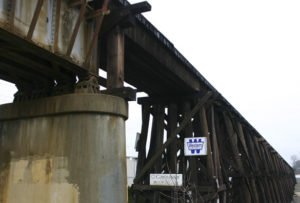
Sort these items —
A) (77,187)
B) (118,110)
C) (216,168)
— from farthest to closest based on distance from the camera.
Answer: (216,168), (118,110), (77,187)

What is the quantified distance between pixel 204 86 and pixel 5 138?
7.20 meters

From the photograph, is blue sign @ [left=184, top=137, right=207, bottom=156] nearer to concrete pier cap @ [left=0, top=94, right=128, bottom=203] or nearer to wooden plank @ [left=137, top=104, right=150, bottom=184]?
wooden plank @ [left=137, top=104, right=150, bottom=184]

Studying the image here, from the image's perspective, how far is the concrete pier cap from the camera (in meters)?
3.69

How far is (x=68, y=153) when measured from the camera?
376cm

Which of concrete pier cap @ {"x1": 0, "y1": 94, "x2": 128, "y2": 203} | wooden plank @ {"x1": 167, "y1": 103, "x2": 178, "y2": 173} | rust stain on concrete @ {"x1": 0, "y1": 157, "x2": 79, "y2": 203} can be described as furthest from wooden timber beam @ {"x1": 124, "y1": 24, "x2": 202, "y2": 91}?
rust stain on concrete @ {"x1": 0, "y1": 157, "x2": 79, "y2": 203}

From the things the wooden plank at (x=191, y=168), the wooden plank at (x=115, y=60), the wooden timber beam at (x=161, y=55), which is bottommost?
the wooden plank at (x=191, y=168)

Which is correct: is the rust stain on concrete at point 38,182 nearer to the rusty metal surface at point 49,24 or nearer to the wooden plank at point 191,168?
the rusty metal surface at point 49,24

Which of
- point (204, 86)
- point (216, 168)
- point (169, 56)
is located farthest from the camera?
point (204, 86)

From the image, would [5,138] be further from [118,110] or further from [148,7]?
[148,7]

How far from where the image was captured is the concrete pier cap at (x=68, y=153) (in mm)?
3686

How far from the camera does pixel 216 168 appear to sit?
9.07 m

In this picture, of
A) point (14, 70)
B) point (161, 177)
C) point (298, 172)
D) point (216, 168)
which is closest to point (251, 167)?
point (216, 168)

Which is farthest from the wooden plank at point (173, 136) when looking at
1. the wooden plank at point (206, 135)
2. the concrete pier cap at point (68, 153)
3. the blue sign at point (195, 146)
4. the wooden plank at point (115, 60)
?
the concrete pier cap at point (68, 153)

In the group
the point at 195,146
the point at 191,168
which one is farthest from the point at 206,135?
A: the point at 191,168
